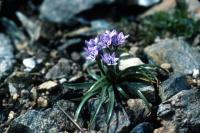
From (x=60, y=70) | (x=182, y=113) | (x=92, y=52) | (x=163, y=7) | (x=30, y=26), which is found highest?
(x=30, y=26)

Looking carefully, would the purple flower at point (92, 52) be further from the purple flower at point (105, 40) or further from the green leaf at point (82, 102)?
the green leaf at point (82, 102)

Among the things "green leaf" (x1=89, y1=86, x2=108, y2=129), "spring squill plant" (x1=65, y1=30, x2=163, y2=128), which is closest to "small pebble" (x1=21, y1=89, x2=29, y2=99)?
"spring squill plant" (x1=65, y1=30, x2=163, y2=128)

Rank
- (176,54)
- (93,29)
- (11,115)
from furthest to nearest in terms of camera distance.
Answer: (93,29), (176,54), (11,115)

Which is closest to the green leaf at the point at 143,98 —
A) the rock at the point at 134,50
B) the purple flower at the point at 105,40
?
the purple flower at the point at 105,40

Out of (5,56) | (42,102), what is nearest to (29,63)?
(5,56)

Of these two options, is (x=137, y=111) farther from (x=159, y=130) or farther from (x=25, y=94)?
(x=25, y=94)

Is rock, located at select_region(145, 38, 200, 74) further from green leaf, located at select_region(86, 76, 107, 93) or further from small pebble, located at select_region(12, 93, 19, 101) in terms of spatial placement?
small pebble, located at select_region(12, 93, 19, 101)
